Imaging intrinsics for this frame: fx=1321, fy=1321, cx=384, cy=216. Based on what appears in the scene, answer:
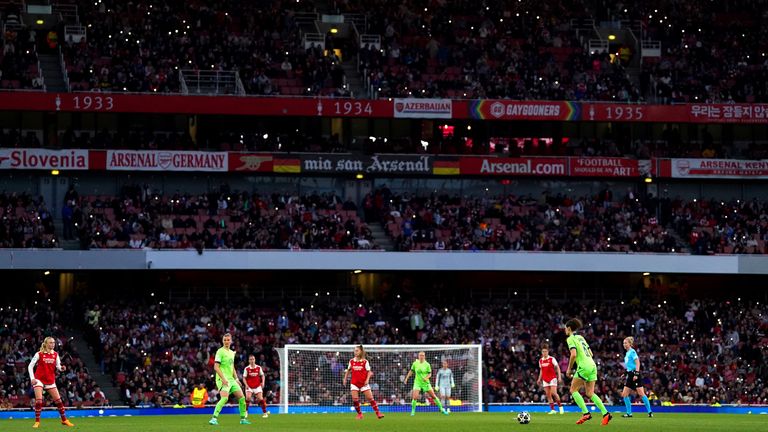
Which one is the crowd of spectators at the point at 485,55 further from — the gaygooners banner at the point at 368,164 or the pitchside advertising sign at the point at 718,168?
the pitchside advertising sign at the point at 718,168

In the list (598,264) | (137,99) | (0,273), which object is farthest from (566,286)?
(0,273)

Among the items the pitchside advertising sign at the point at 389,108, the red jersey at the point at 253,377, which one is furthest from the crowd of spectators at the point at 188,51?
the red jersey at the point at 253,377

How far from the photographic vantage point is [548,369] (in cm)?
3828

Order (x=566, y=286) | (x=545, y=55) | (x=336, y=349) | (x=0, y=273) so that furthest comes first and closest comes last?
(x=545, y=55)
(x=566, y=286)
(x=0, y=273)
(x=336, y=349)

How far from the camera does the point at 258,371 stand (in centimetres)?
3594

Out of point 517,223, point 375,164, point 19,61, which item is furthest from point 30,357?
point 517,223

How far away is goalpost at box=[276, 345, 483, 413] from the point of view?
44062 mm

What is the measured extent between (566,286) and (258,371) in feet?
89.9

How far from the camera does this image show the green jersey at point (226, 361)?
3158cm

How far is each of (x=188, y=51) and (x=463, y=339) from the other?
62.3 ft

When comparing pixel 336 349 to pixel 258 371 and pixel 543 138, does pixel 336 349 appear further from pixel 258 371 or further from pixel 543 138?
pixel 543 138

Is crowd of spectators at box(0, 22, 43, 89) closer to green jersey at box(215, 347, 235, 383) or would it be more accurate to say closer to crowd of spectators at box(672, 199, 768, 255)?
crowd of spectators at box(672, 199, 768, 255)

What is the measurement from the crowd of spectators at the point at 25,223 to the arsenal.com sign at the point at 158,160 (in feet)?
12.3

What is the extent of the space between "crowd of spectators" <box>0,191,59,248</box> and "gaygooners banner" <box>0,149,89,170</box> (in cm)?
138
